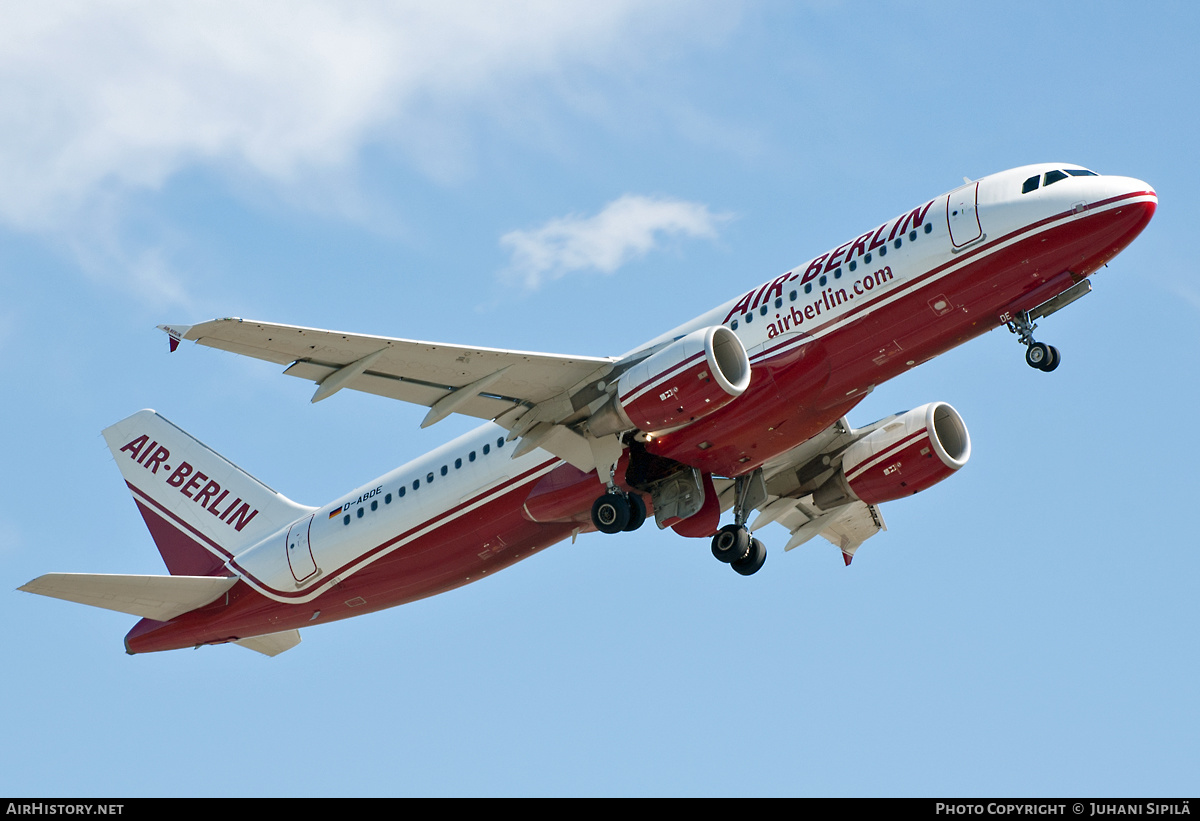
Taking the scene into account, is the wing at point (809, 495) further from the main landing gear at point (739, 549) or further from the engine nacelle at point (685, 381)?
the engine nacelle at point (685, 381)

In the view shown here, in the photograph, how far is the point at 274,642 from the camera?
36.7 metres

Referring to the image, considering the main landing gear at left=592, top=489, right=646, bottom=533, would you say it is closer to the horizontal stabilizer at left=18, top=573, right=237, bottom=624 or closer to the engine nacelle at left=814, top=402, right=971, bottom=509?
the engine nacelle at left=814, top=402, right=971, bottom=509

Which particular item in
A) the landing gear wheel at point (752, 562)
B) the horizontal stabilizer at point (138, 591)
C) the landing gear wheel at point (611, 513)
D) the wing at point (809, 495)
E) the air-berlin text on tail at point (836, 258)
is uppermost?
the air-berlin text on tail at point (836, 258)

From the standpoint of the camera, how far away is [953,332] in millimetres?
27969

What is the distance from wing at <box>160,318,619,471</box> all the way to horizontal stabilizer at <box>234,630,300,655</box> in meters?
10.7

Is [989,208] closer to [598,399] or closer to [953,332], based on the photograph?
[953,332]

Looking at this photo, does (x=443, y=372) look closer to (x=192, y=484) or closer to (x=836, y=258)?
(x=836, y=258)

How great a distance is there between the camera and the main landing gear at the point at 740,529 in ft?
107

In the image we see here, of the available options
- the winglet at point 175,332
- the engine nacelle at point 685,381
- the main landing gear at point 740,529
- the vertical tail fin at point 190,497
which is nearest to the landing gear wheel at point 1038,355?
the engine nacelle at point 685,381

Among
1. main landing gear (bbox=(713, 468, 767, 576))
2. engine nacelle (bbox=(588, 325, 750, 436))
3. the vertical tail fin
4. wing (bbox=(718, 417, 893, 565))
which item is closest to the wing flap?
engine nacelle (bbox=(588, 325, 750, 436))

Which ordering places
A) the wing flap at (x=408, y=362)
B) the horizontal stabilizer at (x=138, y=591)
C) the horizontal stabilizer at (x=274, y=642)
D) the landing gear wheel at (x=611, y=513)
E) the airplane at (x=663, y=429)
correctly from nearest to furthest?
1. the wing flap at (x=408, y=362)
2. the airplane at (x=663, y=429)
3. the landing gear wheel at (x=611, y=513)
4. the horizontal stabilizer at (x=138, y=591)
5. the horizontal stabilizer at (x=274, y=642)

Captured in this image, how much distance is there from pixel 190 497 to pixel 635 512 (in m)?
14.2

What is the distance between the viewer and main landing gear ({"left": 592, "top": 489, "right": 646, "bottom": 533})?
96.7 feet

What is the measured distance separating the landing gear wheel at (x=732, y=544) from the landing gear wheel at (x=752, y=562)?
0.27 m
